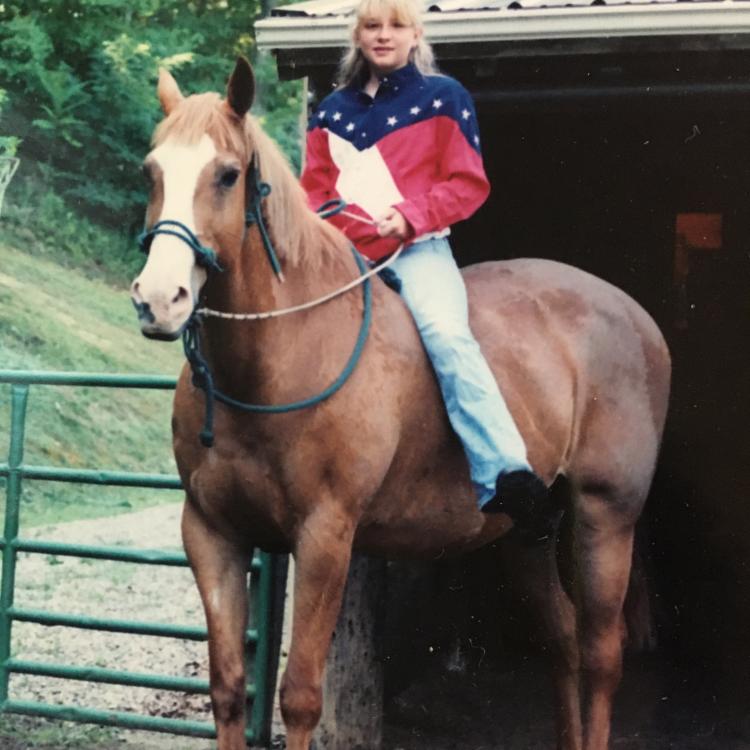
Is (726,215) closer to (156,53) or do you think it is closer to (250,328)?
(250,328)

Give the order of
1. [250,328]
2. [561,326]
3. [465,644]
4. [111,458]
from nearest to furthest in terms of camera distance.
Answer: [250,328] → [561,326] → [465,644] → [111,458]

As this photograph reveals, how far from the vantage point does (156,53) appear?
17.2 metres

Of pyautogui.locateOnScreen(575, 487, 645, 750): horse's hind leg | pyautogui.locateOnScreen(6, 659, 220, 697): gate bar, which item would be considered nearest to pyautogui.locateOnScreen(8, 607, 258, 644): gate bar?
pyautogui.locateOnScreen(6, 659, 220, 697): gate bar

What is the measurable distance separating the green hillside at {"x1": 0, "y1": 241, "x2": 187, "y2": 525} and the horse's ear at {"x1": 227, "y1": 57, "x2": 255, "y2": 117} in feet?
25.3

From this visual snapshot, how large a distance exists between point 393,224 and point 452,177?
0.29 meters

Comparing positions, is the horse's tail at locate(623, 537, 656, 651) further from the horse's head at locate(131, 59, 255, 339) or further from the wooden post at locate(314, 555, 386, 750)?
the horse's head at locate(131, 59, 255, 339)

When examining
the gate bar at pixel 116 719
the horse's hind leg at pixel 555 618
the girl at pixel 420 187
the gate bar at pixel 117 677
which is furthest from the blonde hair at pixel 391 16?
the gate bar at pixel 116 719

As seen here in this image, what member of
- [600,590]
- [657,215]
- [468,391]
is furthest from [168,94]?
[657,215]

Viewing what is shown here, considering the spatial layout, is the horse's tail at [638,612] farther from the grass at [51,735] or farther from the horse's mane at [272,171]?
the horse's mane at [272,171]

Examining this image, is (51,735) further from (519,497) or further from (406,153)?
(406,153)

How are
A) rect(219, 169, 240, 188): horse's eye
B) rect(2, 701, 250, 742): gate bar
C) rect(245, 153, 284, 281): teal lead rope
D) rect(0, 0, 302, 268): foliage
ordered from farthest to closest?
1. rect(0, 0, 302, 268): foliage
2. rect(2, 701, 250, 742): gate bar
3. rect(245, 153, 284, 281): teal lead rope
4. rect(219, 169, 240, 188): horse's eye

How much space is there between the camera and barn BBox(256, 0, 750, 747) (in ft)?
15.4

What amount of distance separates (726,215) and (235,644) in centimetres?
677

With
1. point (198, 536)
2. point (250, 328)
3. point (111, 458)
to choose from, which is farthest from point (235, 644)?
point (111, 458)
